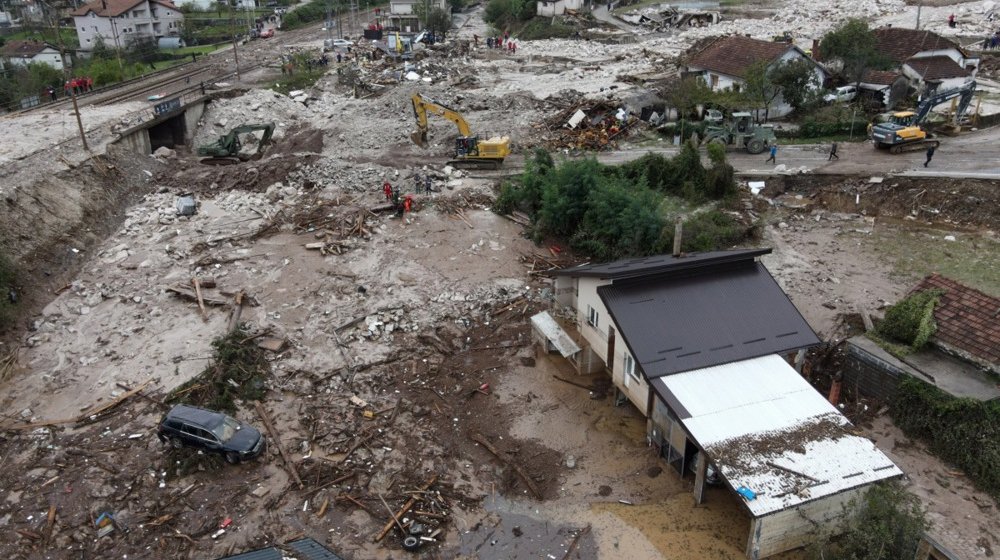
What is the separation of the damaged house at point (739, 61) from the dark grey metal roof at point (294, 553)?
38633 millimetres

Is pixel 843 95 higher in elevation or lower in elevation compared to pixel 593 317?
higher

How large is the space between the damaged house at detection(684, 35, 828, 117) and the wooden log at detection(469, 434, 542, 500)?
32.9 metres

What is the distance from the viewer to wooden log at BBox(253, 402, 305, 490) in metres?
18.0

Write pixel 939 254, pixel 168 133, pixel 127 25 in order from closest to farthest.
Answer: pixel 939 254 < pixel 168 133 < pixel 127 25

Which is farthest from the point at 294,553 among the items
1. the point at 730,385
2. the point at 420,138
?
the point at 420,138

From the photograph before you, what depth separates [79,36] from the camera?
88125 mm

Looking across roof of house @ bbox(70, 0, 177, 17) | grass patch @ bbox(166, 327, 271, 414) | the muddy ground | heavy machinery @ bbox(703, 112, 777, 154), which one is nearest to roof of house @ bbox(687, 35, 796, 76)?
heavy machinery @ bbox(703, 112, 777, 154)

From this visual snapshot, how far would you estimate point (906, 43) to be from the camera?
47.1m

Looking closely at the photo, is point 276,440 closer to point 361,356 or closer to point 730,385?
point 361,356

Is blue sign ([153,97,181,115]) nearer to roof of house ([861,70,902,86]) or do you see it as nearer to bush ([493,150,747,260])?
bush ([493,150,747,260])

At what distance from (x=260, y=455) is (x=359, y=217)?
15.3 m

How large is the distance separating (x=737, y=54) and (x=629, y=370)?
35358mm

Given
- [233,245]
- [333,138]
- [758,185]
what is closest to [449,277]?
[233,245]

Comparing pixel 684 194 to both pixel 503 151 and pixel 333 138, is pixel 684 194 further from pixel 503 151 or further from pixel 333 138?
pixel 333 138
